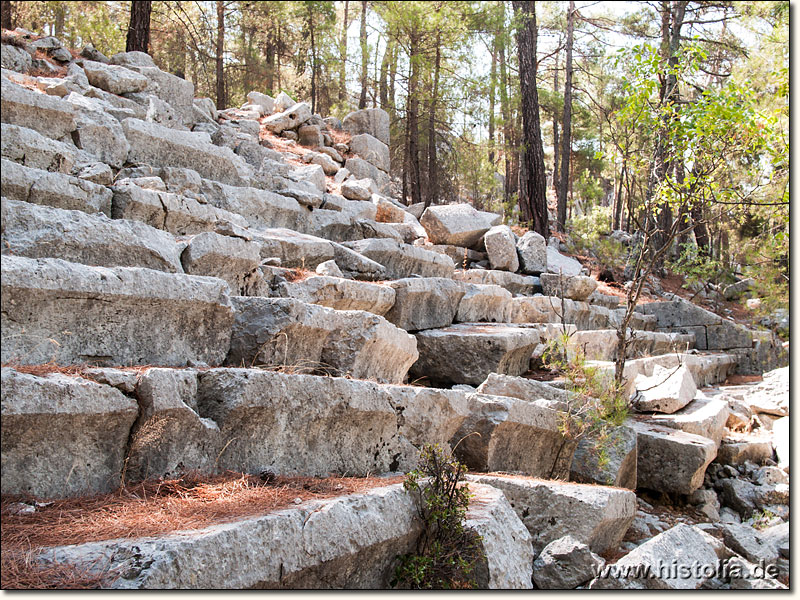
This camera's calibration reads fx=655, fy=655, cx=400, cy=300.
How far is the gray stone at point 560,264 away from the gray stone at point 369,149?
15.0 feet

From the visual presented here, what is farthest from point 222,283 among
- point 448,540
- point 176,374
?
point 448,540

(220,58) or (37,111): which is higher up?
(220,58)

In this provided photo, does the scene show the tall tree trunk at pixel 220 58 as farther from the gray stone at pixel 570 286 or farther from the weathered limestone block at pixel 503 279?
the gray stone at pixel 570 286

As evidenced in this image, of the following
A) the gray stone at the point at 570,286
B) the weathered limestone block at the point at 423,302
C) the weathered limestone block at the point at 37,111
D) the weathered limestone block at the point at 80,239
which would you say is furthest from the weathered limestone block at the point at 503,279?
the weathered limestone block at the point at 80,239

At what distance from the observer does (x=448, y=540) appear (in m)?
3.71

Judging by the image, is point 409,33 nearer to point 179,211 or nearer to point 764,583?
point 179,211

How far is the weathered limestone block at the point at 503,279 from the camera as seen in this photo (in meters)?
10.6

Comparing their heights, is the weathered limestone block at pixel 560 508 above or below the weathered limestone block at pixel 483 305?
below

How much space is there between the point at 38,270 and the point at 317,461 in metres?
2.00

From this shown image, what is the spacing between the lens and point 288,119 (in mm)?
14758

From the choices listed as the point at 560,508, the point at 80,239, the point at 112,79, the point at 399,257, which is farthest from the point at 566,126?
the point at 80,239

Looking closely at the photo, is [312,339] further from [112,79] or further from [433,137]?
[433,137]

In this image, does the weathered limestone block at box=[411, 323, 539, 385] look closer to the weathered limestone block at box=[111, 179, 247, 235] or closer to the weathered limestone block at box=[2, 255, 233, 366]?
the weathered limestone block at box=[111, 179, 247, 235]

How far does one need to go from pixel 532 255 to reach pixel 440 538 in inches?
360
